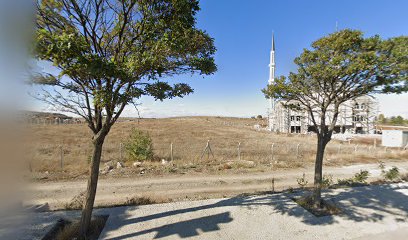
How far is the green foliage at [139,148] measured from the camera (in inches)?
557

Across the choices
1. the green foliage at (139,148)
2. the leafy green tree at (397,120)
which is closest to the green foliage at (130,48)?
the green foliage at (139,148)

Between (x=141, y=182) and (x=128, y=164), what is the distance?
3.28 metres

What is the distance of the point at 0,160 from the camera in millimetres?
2432

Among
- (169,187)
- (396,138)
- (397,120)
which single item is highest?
(397,120)

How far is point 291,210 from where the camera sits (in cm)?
613

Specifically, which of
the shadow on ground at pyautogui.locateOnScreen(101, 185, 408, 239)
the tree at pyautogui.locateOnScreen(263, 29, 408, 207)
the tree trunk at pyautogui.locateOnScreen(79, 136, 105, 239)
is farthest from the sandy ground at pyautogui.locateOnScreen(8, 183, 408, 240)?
the tree at pyautogui.locateOnScreen(263, 29, 408, 207)

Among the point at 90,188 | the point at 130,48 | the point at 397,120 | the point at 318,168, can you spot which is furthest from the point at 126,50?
the point at 397,120

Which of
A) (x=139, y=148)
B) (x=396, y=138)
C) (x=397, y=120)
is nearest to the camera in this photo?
(x=139, y=148)

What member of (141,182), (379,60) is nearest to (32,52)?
(379,60)

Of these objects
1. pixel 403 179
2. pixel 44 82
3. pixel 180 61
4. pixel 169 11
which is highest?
pixel 169 11

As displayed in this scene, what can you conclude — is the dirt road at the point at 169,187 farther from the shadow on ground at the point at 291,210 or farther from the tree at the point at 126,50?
the tree at the point at 126,50

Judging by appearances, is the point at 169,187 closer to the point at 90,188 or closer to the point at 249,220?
the point at 249,220

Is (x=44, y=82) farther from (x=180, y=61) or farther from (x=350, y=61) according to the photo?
(x=350, y=61)

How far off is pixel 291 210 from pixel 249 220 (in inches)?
54.4
